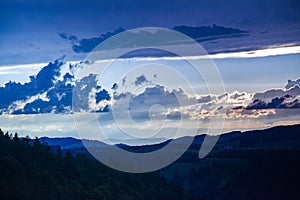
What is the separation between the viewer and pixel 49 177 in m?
146

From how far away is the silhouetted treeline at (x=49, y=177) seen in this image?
12700 centimetres

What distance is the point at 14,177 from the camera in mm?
130000

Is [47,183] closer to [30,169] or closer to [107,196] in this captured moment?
[30,169]

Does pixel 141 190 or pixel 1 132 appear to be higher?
pixel 1 132

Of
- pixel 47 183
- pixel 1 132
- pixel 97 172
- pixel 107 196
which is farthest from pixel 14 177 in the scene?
pixel 97 172

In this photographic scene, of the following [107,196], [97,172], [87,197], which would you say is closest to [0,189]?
[87,197]

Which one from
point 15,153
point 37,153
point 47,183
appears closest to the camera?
point 47,183

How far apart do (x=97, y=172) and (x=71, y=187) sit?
42.0 metres

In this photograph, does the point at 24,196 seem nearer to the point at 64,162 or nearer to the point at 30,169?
the point at 30,169

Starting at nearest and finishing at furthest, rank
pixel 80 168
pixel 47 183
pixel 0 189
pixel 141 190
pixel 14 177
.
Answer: pixel 0 189
pixel 14 177
pixel 47 183
pixel 80 168
pixel 141 190

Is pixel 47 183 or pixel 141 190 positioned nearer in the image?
pixel 47 183

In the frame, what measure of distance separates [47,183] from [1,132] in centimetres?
3910

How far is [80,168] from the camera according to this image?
Answer: 590ft

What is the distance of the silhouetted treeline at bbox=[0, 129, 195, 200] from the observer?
5000 inches
